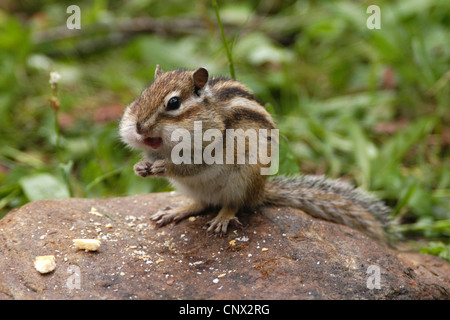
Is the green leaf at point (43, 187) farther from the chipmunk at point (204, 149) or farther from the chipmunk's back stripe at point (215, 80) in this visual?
the chipmunk's back stripe at point (215, 80)

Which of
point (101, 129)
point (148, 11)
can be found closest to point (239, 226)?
point (101, 129)

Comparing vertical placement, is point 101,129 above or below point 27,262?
above

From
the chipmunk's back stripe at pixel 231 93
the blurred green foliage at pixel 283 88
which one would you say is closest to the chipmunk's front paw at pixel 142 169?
A: the chipmunk's back stripe at pixel 231 93

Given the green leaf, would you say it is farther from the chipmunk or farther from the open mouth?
the open mouth

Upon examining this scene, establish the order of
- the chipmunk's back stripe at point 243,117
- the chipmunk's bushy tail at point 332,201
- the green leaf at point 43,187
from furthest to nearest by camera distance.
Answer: the green leaf at point 43,187 < the chipmunk's bushy tail at point 332,201 < the chipmunk's back stripe at point 243,117

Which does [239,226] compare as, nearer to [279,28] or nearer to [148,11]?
[279,28]

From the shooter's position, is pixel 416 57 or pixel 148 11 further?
pixel 148 11

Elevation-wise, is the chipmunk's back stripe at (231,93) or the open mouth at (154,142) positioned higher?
the chipmunk's back stripe at (231,93)
